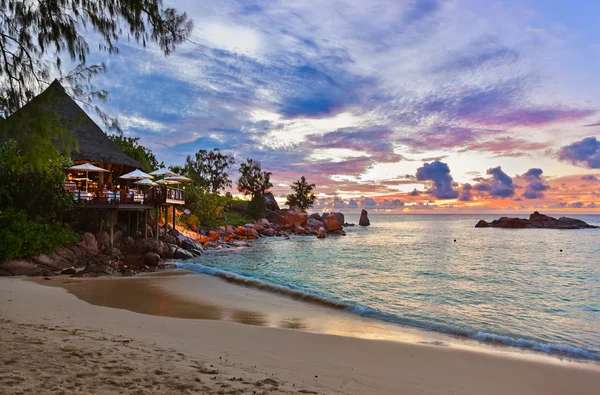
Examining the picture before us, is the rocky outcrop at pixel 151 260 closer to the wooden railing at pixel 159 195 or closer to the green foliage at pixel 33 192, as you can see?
the wooden railing at pixel 159 195

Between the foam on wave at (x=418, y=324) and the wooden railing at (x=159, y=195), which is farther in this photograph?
the wooden railing at (x=159, y=195)

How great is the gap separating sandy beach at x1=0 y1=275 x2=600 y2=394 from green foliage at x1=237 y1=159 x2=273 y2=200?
2749 inches

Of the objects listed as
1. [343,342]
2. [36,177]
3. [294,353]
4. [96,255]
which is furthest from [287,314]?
[36,177]

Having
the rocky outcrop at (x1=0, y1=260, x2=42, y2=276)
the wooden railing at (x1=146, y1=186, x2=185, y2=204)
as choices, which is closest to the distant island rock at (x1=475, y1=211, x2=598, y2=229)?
the wooden railing at (x1=146, y1=186, x2=185, y2=204)

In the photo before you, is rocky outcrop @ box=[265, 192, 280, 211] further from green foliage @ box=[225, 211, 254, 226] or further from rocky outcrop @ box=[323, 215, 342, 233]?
rocky outcrop @ box=[323, 215, 342, 233]

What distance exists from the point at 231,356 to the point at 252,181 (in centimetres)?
7701

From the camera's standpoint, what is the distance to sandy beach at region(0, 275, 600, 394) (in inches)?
218

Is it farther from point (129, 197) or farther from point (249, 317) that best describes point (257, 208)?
point (249, 317)

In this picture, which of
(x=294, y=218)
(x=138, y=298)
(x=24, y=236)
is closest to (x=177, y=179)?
(x=24, y=236)

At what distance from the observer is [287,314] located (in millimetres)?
13531

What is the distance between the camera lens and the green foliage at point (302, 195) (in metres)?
93.9

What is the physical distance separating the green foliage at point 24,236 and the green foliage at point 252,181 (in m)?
61.9

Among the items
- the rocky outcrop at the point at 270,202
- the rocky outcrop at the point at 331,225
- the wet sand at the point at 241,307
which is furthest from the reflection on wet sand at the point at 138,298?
the rocky outcrop at the point at 270,202

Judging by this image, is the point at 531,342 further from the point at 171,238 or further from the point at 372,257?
the point at 171,238
